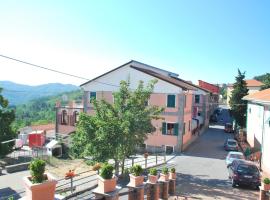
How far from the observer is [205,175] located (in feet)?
73.9

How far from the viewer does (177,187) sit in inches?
725

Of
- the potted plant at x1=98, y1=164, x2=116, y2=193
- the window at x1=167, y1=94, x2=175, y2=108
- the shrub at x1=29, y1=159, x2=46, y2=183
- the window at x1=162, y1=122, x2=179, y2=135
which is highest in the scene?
the window at x1=167, y1=94, x2=175, y2=108

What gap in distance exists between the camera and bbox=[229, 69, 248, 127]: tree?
43688 millimetres

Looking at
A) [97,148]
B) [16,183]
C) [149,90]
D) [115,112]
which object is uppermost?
[149,90]

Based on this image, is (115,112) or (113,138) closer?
(113,138)

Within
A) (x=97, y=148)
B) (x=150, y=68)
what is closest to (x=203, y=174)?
(x=97, y=148)

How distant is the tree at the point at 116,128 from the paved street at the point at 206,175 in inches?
166

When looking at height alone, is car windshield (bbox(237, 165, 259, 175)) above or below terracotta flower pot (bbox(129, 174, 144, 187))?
below

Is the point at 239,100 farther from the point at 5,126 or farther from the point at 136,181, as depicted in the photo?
the point at 136,181

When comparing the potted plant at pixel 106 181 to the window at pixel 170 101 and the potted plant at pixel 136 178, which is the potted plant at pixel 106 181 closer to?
the potted plant at pixel 136 178

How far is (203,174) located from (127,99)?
28.9ft

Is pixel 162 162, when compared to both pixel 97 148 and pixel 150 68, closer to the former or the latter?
pixel 97 148

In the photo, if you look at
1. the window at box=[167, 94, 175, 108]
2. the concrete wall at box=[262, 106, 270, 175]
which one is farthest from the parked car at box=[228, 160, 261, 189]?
the window at box=[167, 94, 175, 108]

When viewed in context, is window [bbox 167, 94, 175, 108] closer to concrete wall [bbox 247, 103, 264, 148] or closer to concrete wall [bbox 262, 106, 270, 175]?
concrete wall [bbox 247, 103, 264, 148]
